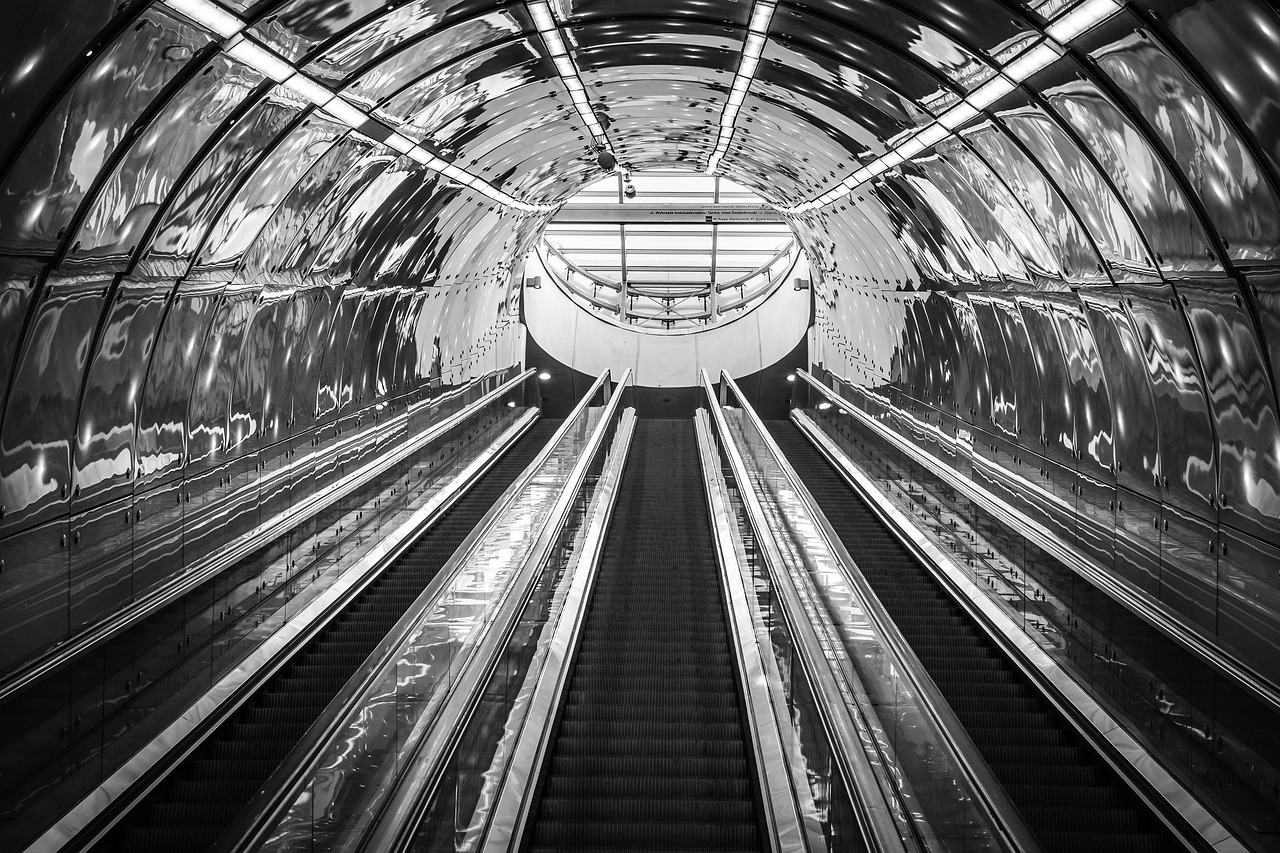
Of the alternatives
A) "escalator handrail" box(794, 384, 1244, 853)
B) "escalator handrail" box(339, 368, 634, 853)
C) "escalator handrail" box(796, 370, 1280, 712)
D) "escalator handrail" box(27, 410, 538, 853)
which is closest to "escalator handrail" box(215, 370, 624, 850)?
"escalator handrail" box(339, 368, 634, 853)

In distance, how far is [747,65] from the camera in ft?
34.6

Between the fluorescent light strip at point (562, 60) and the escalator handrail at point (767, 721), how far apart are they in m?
4.66

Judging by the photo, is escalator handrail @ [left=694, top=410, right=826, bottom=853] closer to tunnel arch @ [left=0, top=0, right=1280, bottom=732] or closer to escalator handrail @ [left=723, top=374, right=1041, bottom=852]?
escalator handrail @ [left=723, top=374, right=1041, bottom=852]

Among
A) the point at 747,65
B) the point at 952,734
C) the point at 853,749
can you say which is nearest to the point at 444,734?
the point at 853,749

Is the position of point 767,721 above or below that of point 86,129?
below

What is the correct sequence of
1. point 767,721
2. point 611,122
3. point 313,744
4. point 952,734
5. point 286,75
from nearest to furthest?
1. point 313,744
2. point 952,734
3. point 767,721
4. point 286,75
5. point 611,122

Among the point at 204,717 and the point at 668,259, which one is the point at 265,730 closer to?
the point at 204,717

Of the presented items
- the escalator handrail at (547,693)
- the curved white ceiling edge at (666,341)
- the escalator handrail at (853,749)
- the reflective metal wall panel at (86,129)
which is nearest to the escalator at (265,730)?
the escalator handrail at (547,693)

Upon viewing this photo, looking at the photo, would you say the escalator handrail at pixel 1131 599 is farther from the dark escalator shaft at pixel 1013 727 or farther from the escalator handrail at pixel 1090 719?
the dark escalator shaft at pixel 1013 727

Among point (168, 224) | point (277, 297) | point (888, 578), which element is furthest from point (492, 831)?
point (277, 297)

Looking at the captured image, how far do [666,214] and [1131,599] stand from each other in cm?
2039

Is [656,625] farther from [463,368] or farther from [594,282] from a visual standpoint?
[594,282]

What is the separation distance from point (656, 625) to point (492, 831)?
4051 mm

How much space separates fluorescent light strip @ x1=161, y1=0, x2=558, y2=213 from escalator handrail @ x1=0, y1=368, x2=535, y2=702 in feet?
10.2
